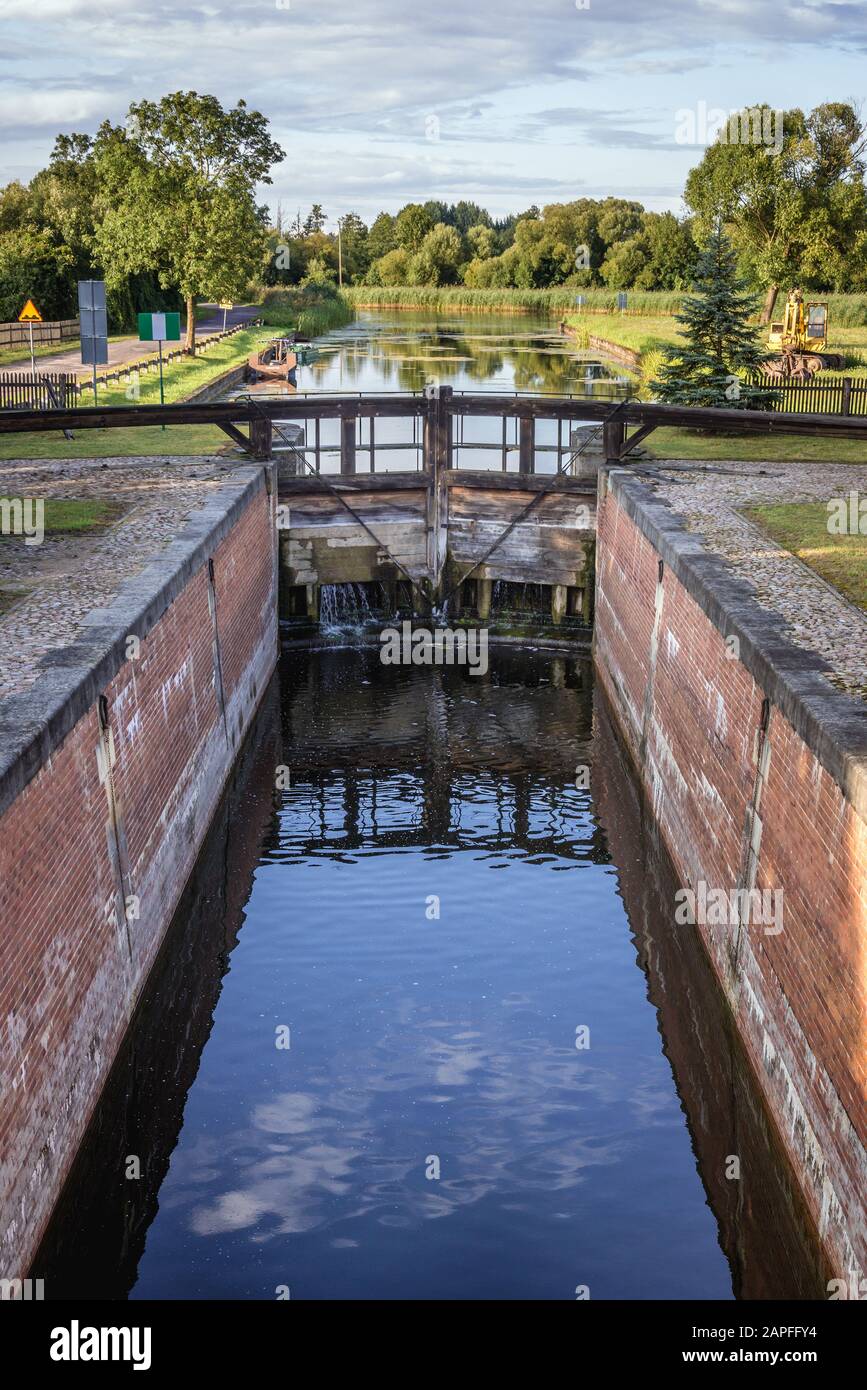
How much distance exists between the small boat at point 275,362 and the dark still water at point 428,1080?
30.6m

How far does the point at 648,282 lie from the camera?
9456 centimetres

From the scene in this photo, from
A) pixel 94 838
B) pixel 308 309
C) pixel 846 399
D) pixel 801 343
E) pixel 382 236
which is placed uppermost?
pixel 382 236

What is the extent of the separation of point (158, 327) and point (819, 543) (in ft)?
57.1

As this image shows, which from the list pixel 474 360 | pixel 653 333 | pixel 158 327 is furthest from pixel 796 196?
pixel 158 327

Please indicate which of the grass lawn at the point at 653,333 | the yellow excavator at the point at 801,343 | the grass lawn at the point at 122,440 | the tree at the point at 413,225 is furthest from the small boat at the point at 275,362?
the tree at the point at 413,225

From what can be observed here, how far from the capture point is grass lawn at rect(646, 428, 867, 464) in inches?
931

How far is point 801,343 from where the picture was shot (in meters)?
43.6

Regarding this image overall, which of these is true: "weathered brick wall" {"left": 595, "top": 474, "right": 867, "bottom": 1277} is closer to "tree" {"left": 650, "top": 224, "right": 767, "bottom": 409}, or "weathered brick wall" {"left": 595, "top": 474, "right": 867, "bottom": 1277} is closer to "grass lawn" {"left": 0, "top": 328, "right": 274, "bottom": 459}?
"grass lawn" {"left": 0, "top": 328, "right": 274, "bottom": 459}

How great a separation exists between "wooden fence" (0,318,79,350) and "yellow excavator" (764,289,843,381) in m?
23.3

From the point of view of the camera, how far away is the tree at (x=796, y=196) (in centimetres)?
6006

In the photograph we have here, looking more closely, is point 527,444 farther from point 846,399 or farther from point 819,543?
point 846,399

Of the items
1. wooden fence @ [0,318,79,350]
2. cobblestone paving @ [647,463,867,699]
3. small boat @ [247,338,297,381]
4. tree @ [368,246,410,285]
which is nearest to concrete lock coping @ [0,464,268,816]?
cobblestone paving @ [647,463,867,699]

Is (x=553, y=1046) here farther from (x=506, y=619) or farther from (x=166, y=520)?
(x=506, y=619)

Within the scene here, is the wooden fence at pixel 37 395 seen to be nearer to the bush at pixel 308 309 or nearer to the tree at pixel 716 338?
the tree at pixel 716 338
